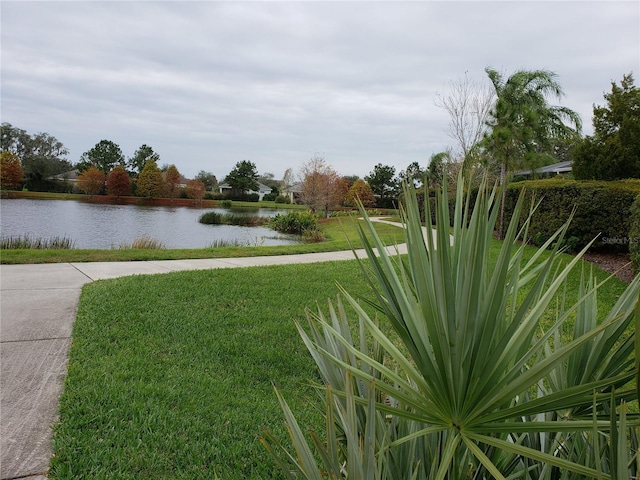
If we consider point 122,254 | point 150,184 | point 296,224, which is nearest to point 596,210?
point 122,254

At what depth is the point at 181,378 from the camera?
364cm

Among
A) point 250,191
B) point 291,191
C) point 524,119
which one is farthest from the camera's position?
point 250,191

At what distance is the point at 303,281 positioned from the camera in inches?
283

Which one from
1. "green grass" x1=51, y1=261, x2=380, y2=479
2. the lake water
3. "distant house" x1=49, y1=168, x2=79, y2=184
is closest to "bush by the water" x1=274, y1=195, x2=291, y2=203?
"distant house" x1=49, y1=168, x2=79, y2=184

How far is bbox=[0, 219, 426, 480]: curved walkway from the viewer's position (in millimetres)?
2637

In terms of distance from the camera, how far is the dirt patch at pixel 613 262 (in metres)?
7.07

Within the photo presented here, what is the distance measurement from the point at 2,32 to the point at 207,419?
9.35m

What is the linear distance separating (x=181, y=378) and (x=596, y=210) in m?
8.14

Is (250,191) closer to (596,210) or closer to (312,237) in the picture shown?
(312,237)

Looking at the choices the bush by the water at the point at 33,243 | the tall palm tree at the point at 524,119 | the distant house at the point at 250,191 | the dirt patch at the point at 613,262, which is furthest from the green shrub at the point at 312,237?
the distant house at the point at 250,191

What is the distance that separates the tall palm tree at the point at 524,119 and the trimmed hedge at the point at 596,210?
3.85ft

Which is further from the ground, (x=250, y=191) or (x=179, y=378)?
(x=250, y=191)

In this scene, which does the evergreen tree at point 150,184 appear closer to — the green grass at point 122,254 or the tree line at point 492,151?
the tree line at point 492,151

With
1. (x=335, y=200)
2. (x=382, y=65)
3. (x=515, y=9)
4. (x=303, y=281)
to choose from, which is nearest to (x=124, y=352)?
(x=303, y=281)
